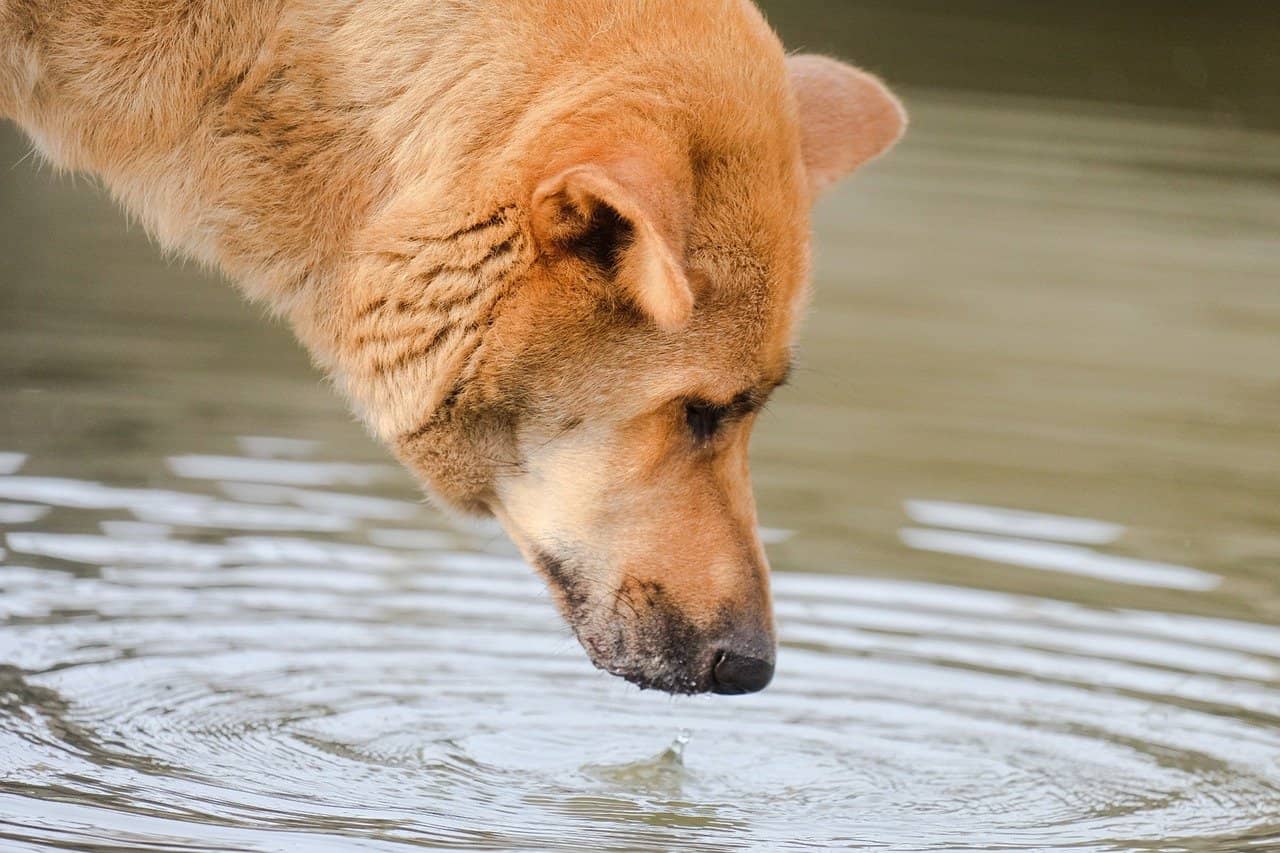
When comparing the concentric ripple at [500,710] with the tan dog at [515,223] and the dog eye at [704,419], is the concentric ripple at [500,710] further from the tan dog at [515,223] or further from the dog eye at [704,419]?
the dog eye at [704,419]

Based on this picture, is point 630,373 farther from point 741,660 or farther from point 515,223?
point 741,660

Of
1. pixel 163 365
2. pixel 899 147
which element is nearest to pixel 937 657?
pixel 163 365

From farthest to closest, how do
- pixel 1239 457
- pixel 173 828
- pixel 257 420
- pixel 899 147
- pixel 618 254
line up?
pixel 899 147 < pixel 1239 457 < pixel 257 420 < pixel 173 828 < pixel 618 254

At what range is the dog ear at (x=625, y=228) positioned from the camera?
11.3ft

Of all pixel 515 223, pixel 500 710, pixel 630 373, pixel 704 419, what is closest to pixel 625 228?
pixel 515 223

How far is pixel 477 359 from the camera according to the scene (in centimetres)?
402

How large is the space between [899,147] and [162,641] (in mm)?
9553

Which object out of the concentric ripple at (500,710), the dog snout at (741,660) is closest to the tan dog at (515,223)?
the dog snout at (741,660)

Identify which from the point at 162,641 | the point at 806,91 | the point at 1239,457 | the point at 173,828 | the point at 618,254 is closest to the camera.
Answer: the point at 618,254

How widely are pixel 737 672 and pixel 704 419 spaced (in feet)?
1.77

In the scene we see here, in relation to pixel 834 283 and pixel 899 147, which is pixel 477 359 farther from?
pixel 899 147

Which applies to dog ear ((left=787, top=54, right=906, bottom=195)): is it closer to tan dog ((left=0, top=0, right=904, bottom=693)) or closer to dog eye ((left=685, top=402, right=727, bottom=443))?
tan dog ((left=0, top=0, right=904, bottom=693))

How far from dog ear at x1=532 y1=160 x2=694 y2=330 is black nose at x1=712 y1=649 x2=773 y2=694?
2.58 feet

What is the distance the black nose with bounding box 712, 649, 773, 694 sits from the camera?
13.9 feet
